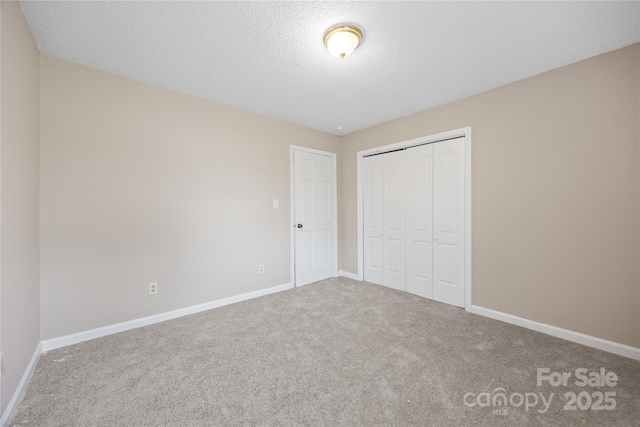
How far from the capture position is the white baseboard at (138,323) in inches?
87.7

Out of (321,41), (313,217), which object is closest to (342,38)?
(321,41)

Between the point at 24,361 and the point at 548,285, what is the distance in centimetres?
430

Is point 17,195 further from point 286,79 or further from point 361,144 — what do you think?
point 361,144


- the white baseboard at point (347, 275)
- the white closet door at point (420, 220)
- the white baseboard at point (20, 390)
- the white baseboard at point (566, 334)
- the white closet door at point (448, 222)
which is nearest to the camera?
the white baseboard at point (20, 390)

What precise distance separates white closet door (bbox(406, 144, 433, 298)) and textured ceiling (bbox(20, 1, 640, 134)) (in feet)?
2.91

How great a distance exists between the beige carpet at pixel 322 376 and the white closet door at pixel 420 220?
778mm

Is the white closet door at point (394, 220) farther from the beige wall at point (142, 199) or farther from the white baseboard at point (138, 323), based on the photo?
the white baseboard at point (138, 323)

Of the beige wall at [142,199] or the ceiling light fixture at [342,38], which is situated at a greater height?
the ceiling light fixture at [342,38]

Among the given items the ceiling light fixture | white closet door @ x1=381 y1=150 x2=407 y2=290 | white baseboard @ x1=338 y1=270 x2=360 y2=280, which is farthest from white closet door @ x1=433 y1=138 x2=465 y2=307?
the ceiling light fixture

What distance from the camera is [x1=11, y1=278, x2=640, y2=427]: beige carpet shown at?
4.92ft

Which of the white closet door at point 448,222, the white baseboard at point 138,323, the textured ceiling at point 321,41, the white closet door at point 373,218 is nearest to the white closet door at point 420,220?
the white closet door at point 448,222

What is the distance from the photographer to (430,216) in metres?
3.39

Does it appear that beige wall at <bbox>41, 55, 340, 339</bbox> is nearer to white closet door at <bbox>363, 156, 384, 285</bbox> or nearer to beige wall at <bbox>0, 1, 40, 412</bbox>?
beige wall at <bbox>0, 1, 40, 412</bbox>

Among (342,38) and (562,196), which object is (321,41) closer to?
(342,38)
